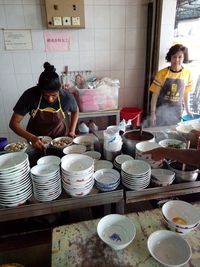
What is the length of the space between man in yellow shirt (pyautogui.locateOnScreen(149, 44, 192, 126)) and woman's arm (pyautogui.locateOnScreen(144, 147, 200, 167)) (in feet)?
5.95

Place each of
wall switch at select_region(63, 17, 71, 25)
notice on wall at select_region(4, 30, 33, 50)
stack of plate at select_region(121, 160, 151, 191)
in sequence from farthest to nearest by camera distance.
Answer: notice on wall at select_region(4, 30, 33, 50) → wall switch at select_region(63, 17, 71, 25) → stack of plate at select_region(121, 160, 151, 191)

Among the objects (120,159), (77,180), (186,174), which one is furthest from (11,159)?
(186,174)

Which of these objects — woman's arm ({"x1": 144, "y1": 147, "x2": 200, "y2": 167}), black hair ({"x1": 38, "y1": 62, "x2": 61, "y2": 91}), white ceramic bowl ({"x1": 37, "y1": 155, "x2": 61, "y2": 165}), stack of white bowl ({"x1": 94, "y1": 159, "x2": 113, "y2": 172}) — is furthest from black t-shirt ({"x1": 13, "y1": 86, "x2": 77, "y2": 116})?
woman's arm ({"x1": 144, "y1": 147, "x2": 200, "y2": 167})

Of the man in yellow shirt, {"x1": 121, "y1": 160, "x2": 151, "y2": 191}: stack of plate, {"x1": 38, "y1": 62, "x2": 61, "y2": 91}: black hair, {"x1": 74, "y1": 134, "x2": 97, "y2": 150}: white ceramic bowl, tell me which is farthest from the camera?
the man in yellow shirt

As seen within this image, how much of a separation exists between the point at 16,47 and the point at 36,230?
2581 millimetres

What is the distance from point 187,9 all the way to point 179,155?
9.45 ft

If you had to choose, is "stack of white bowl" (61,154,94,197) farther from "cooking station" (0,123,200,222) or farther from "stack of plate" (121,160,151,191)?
"stack of plate" (121,160,151,191)

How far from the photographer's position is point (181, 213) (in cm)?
121

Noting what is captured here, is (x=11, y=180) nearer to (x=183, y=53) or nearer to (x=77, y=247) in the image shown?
(x=77, y=247)

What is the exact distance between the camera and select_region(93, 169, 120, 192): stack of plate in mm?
1293

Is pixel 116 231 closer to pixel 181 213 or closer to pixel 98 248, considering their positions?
pixel 98 248

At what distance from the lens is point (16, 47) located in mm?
3182

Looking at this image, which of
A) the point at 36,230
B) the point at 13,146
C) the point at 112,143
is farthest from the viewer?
the point at 13,146

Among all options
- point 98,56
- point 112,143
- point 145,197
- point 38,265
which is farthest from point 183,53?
point 38,265
